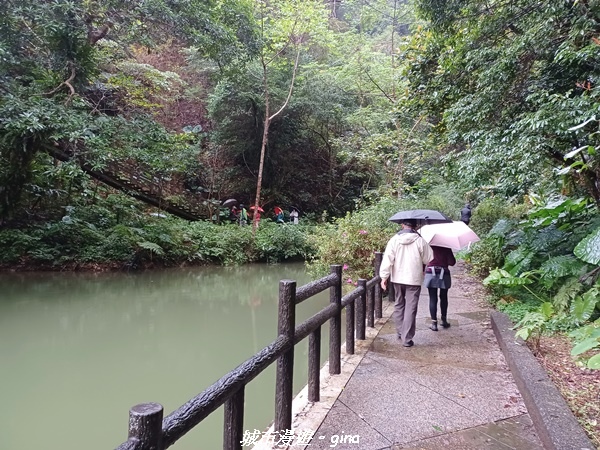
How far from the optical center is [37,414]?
13.0 feet

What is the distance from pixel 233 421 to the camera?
2.01 metres

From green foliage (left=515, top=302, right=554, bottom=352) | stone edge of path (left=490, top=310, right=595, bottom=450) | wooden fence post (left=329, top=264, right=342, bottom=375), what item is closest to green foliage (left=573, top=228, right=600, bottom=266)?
green foliage (left=515, top=302, right=554, bottom=352)

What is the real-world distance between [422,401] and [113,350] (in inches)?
174

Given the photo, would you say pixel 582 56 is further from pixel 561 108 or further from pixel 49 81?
pixel 49 81

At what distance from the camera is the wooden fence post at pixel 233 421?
2002 millimetres

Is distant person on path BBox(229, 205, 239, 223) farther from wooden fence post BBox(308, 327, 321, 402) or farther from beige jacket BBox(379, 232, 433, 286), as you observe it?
wooden fence post BBox(308, 327, 321, 402)

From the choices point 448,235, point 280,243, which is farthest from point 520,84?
point 280,243

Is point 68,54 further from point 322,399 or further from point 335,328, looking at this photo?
point 322,399

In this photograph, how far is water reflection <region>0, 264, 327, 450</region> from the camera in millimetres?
3879

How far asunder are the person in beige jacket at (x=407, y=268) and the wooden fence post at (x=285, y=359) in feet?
6.25

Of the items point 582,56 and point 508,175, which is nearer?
point 582,56

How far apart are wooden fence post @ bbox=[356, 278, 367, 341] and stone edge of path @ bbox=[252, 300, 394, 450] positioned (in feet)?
0.31

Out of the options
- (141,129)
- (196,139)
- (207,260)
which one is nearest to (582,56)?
(141,129)

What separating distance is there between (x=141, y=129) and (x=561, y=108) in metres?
10.3
